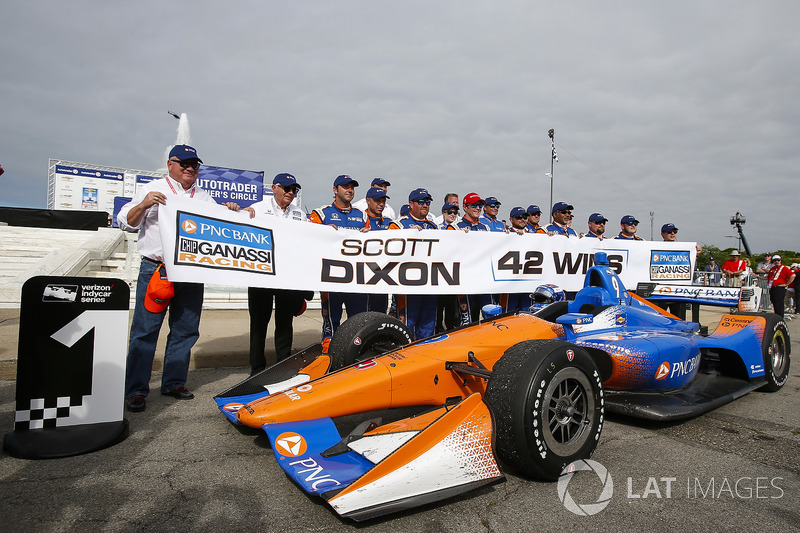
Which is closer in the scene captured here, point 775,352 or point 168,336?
point 168,336

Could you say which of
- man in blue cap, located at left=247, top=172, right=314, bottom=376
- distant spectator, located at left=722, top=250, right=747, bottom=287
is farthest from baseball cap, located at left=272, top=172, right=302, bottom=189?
distant spectator, located at left=722, top=250, right=747, bottom=287

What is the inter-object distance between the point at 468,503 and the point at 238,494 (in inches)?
44.5

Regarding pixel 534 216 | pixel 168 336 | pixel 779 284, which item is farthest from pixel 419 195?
pixel 779 284

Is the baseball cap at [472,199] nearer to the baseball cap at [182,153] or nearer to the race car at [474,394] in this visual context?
the race car at [474,394]

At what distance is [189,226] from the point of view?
429cm

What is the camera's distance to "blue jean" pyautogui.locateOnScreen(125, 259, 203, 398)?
378 cm

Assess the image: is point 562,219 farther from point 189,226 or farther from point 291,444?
point 291,444

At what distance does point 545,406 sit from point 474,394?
1.29 ft

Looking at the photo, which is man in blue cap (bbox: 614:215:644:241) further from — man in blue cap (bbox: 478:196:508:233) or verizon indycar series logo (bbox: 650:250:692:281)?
man in blue cap (bbox: 478:196:508:233)

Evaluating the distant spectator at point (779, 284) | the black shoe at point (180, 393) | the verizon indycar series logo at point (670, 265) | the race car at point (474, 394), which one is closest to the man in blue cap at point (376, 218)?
the race car at point (474, 394)

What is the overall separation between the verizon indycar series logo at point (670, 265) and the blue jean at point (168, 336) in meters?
7.09

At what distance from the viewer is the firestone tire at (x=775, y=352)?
15.7 feet


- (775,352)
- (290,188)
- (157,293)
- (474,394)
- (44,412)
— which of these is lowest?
(44,412)

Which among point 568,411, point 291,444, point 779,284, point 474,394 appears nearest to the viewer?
point 291,444
